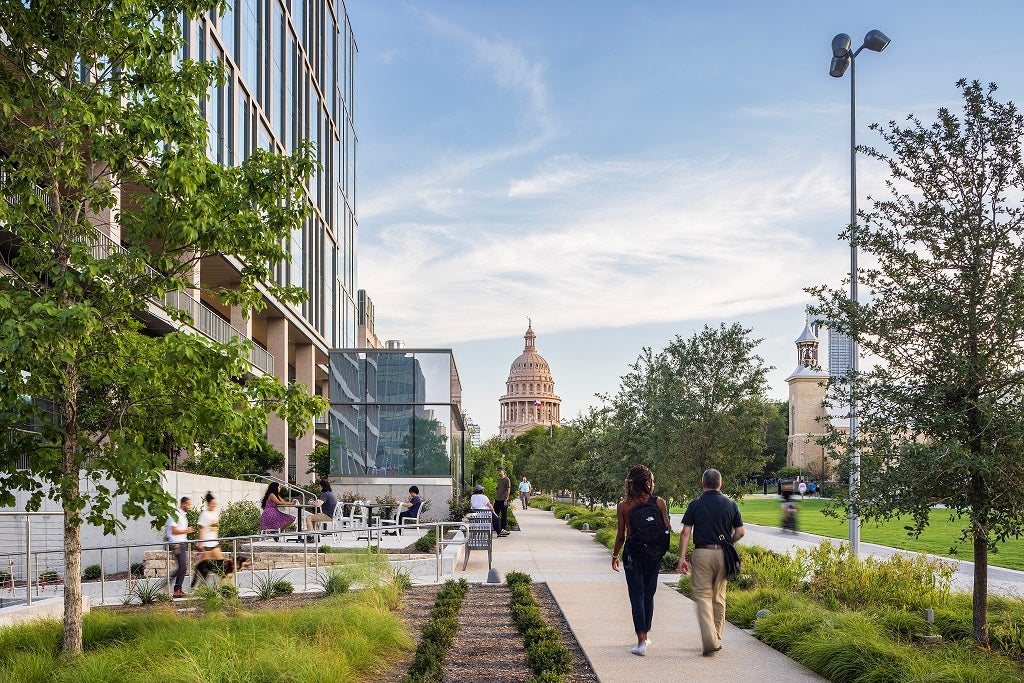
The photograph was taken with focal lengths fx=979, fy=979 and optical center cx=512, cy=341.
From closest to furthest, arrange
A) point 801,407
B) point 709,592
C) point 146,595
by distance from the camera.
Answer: point 709,592, point 146,595, point 801,407

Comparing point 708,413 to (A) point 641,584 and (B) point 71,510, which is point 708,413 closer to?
(A) point 641,584

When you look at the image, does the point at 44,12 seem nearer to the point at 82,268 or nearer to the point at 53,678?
the point at 82,268

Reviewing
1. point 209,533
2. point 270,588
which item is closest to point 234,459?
point 209,533

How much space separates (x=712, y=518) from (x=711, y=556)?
1.16 ft

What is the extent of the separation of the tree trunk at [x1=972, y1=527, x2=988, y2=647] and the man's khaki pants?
243 cm

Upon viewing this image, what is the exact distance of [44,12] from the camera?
8930 mm

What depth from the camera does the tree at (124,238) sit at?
8.38 meters

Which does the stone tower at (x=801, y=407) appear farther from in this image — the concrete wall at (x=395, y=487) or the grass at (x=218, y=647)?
the grass at (x=218, y=647)

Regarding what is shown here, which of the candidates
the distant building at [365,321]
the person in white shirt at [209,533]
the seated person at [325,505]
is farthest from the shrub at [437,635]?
the distant building at [365,321]

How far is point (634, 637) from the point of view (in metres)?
10.1

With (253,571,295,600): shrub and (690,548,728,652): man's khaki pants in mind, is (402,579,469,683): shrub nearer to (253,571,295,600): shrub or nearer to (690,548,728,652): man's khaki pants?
(253,571,295,600): shrub

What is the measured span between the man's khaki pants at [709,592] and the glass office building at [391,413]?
2766 centimetres

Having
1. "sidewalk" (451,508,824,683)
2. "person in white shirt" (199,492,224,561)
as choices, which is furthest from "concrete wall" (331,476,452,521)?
"person in white shirt" (199,492,224,561)

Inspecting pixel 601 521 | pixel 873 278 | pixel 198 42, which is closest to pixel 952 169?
pixel 873 278
